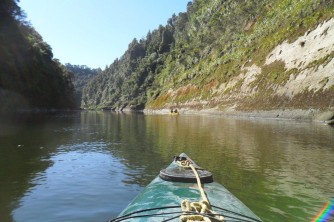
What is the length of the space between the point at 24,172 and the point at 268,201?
29.4ft

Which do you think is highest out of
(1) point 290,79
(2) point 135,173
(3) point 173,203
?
(1) point 290,79

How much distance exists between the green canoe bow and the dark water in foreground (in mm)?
1715

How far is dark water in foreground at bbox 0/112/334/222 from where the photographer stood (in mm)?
9312

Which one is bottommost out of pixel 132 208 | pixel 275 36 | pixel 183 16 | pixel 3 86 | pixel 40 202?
pixel 40 202

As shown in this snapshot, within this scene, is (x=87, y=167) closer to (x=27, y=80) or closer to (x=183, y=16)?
(x=27, y=80)

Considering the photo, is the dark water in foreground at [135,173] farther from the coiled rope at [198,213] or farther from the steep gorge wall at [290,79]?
the steep gorge wall at [290,79]

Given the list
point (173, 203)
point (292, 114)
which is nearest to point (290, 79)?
point (292, 114)

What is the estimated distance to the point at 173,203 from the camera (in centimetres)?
664

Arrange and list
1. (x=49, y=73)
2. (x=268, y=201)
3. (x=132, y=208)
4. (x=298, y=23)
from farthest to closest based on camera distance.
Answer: (x=49, y=73) → (x=298, y=23) → (x=268, y=201) → (x=132, y=208)

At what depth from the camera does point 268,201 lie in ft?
32.2

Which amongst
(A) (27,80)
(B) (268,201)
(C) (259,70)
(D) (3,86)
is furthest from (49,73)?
(B) (268,201)

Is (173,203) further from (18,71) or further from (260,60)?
(18,71)

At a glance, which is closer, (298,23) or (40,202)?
(40,202)

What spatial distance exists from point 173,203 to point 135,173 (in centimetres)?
702
